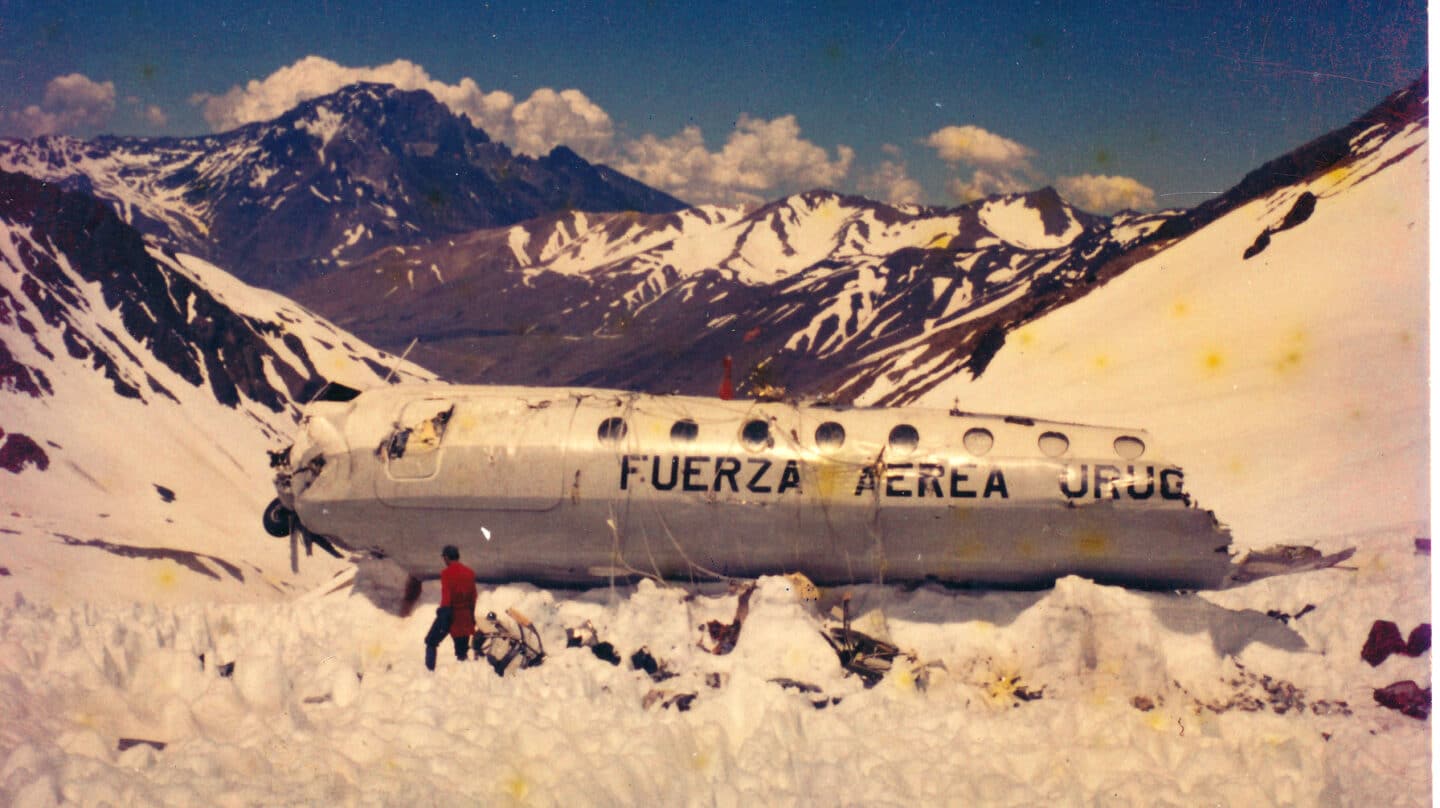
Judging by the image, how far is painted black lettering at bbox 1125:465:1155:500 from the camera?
1477cm

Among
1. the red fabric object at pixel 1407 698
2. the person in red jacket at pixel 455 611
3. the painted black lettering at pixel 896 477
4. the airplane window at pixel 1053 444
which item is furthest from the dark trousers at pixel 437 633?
the red fabric object at pixel 1407 698

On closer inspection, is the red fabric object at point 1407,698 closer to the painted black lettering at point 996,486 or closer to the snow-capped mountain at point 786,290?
the painted black lettering at point 996,486

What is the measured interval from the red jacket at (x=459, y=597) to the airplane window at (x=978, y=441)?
28.4 ft

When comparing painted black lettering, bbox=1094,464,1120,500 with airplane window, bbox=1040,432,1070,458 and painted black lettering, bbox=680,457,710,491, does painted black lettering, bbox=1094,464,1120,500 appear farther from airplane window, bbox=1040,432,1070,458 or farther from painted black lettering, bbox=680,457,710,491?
painted black lettering, bbox=680,457,710,491

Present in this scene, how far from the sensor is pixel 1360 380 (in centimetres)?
2212

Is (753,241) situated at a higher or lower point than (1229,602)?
higher

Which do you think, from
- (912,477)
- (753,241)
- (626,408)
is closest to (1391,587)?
(912,477)

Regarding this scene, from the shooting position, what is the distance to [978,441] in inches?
600

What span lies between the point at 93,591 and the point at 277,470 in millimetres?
13588

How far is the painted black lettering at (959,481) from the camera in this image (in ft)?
48.8

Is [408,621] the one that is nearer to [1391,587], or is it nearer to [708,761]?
[708,761]

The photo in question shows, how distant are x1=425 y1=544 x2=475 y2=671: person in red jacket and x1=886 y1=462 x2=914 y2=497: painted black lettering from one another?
7100 mm

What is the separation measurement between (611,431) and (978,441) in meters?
6.43

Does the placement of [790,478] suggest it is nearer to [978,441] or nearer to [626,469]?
[626,469]
